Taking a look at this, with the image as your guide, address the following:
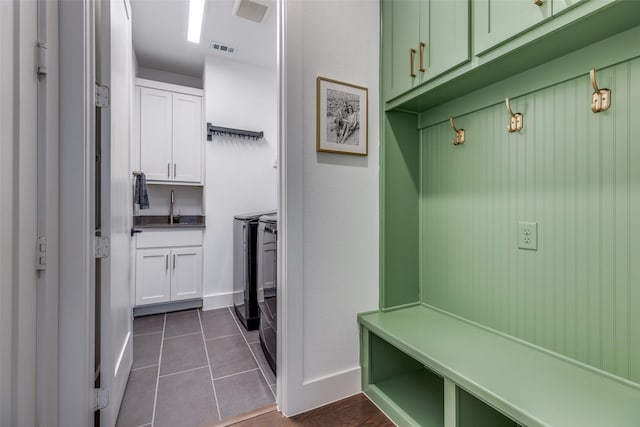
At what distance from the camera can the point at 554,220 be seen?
4.02 ft

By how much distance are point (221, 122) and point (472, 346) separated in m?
3.18

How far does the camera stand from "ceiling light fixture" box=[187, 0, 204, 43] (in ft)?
8.23

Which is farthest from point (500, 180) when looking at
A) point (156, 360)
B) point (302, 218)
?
point (156, 360)

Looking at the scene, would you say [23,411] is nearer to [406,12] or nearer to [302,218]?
[302,218]

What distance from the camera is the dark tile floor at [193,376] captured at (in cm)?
153

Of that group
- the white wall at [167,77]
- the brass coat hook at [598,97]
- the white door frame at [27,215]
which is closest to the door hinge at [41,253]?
the white door frame at [27,215]

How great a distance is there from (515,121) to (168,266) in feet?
10.5

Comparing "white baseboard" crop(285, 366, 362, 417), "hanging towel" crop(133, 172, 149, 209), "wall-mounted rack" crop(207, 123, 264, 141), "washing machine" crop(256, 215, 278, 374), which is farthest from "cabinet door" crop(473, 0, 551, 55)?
"hanging towel" crop(133, 172, 149, 209)

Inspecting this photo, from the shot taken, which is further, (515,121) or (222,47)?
(222,47)

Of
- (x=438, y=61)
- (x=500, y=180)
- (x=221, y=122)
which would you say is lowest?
(x=500, y=180)

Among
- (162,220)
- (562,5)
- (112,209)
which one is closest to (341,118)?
(562,5)

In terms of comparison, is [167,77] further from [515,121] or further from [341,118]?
[515,121]

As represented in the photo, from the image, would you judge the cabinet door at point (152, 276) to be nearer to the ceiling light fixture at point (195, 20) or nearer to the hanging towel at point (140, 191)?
the hanging towel at point (140, 191)

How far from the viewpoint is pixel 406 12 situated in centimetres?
156
